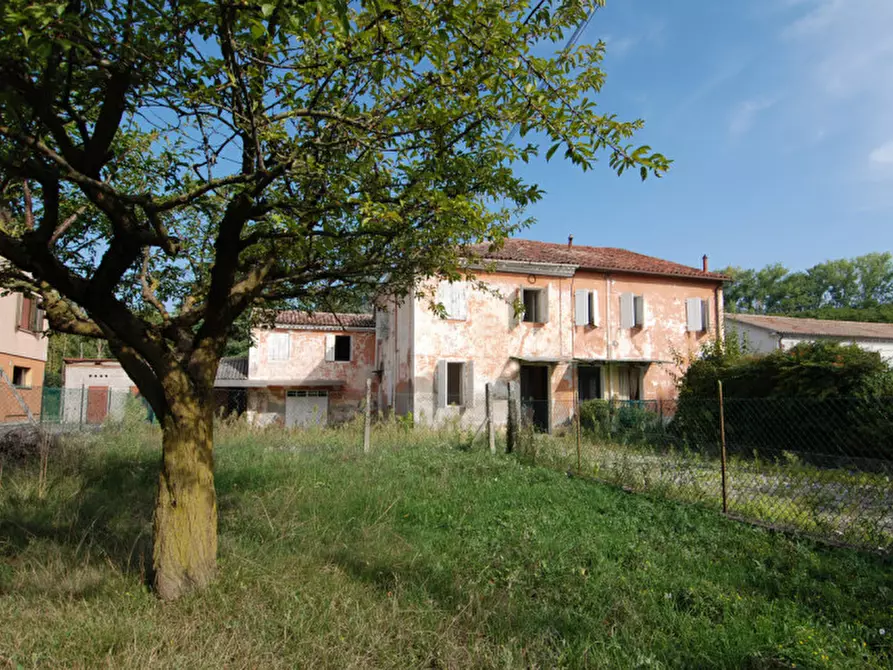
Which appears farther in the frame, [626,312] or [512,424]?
[626,312]

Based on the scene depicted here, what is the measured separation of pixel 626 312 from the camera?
729 inches

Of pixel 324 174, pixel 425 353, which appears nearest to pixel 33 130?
pixel 324 174

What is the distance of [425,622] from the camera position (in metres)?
3.19

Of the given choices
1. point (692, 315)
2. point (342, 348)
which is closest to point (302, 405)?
point (342, 348)

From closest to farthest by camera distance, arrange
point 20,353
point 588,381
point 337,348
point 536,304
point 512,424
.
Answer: point 512,424, point 536,304, point 20,353, point 588,381, point 337,348

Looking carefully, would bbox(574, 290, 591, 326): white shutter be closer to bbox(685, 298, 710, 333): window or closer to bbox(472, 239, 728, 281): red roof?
bbox(472, 239, 728, 281): red roof

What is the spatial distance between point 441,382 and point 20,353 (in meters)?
15.2

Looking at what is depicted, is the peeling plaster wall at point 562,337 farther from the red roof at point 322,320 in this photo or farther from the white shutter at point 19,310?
the white shutter at point 19,310

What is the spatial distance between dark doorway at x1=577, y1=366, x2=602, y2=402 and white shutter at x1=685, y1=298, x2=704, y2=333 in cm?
383

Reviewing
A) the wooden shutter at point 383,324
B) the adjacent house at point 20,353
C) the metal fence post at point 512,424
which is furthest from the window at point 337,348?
the metal fence post at point 512,424

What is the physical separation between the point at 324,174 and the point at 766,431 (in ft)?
33.5

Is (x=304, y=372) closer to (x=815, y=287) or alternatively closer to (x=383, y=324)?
(x=383, y=324)

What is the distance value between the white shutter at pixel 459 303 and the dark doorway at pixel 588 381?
498 centimetres

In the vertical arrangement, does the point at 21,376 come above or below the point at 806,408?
above
